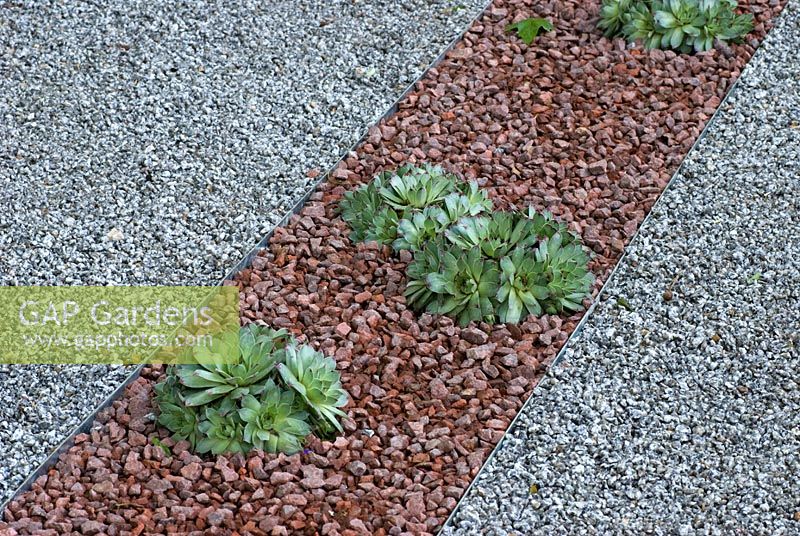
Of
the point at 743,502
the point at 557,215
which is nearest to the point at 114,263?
the point at 557,215

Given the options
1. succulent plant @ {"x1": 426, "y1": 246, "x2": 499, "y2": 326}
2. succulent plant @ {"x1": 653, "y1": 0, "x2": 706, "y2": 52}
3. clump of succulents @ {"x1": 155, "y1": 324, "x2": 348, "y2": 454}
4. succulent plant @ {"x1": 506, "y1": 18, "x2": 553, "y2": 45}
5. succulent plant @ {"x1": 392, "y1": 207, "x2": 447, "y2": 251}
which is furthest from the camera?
succulent plant @ {"x1": 506, "y1": 18, "x2": 553, "y2": 45}

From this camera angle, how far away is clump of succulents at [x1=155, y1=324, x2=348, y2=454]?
2854mm

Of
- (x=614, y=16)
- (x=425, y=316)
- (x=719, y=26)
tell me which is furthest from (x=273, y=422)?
(x=719, y=26)

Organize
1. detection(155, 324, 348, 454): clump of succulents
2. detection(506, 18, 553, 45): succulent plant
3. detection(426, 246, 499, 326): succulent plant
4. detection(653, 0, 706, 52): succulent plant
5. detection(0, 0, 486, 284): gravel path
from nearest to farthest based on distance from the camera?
1. detection(155, 324, 348, 454): clump of succulents
2. detection(426, 246, 499, 326): succulent plant
3. detection(0, 0, 486, 284): gravel path
4. detection(653, 0, 706, 52): succulent plant
5. detection(506, 18, 553, 45): succulent plant

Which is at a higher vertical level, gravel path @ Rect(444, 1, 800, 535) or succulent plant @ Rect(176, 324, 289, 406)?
succulent plant @ Rect(176, 324, 289, 406)

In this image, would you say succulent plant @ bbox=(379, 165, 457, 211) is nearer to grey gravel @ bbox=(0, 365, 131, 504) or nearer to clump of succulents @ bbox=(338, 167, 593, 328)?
clump of succulents @ bbox=(338, 167, 593, 328)

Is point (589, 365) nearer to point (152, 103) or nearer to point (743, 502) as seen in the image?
point (743, 502)

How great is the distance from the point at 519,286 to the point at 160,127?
162cm

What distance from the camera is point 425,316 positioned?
328 cm

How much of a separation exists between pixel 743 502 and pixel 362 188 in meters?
1.66

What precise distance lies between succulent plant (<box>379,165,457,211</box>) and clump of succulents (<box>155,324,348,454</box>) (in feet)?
2.59

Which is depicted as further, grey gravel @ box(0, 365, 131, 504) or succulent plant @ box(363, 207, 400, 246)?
succulent plant @ box(363, 207, 400, 246)

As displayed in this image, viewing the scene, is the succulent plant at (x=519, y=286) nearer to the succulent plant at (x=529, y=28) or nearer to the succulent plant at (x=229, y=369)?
the succulent plant at (x=229, y=369)

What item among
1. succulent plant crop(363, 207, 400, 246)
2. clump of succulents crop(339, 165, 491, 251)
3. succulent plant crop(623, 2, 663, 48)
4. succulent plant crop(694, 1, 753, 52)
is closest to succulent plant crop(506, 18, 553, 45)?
succulent plant crop(623, 2, 663, 48)
